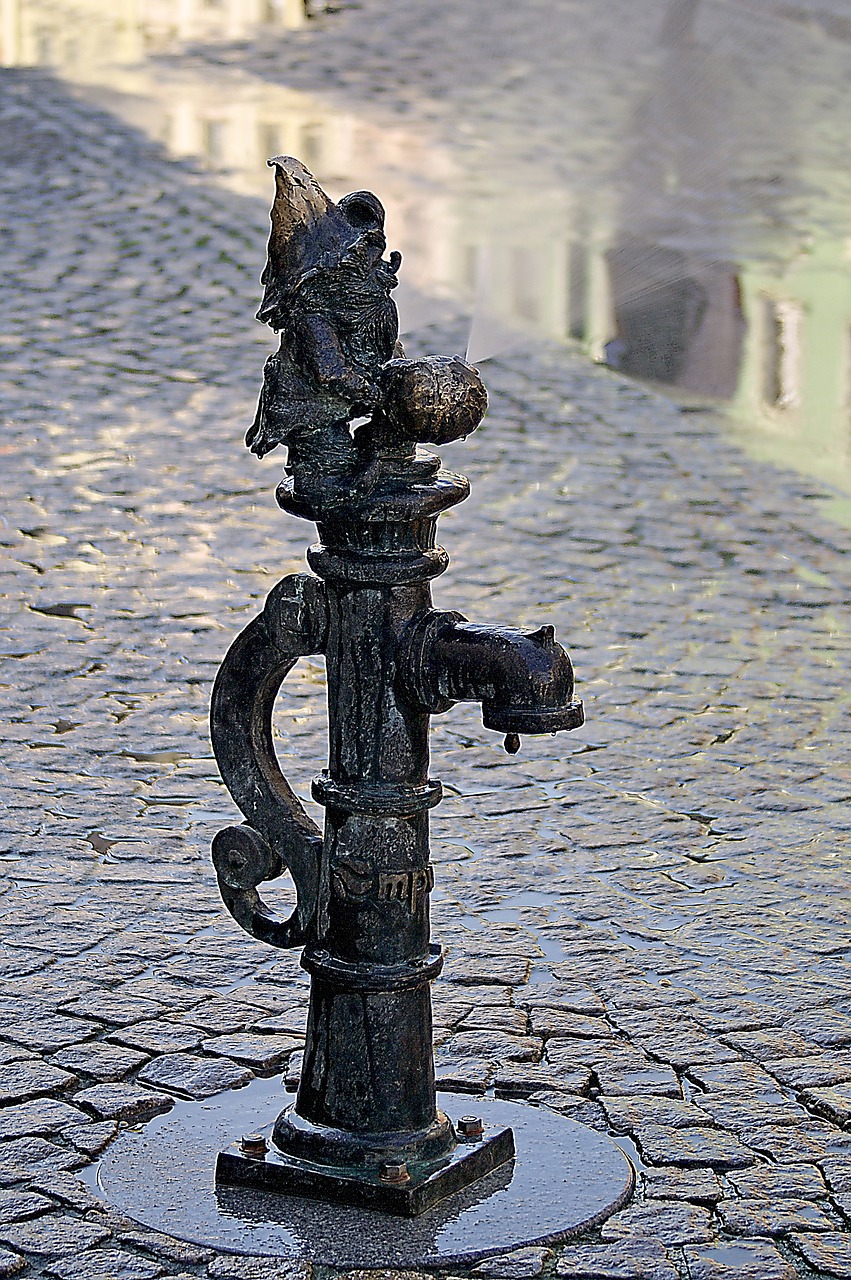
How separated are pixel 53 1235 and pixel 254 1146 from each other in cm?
36

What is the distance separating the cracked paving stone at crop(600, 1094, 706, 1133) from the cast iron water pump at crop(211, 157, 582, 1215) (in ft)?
0.97

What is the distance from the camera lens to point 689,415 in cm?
947

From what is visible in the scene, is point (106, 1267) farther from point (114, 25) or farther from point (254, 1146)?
point (114, 25)

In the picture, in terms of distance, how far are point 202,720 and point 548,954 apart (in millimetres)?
1707

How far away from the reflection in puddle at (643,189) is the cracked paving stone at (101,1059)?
2.46 m

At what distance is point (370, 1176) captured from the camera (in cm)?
316

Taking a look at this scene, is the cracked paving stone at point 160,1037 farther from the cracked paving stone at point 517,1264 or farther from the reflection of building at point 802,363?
the reflection of building at point 802,363

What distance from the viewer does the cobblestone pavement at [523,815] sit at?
344cm

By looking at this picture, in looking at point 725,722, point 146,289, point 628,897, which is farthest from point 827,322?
point 628,897

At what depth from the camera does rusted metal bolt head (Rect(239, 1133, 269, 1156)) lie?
3238 millimetres

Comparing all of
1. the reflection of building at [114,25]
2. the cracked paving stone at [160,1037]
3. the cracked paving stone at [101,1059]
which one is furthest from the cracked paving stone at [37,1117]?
the reflection of building at [114,25]

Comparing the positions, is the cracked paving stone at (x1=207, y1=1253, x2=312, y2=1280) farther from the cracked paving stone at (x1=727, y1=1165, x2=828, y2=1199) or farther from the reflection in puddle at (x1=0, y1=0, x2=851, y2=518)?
the reflection in puddle at (x1=0, y1=0, x2=851, y2=518)

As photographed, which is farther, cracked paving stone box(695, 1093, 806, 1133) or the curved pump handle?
cracked paving stone box(695, 1093, 806, 1133)

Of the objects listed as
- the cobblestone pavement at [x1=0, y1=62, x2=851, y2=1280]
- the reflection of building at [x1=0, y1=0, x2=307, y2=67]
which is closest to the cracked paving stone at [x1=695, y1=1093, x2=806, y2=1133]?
the cobblestone pavement at [x1=0, y1=62, x2=851, y2=1280]
